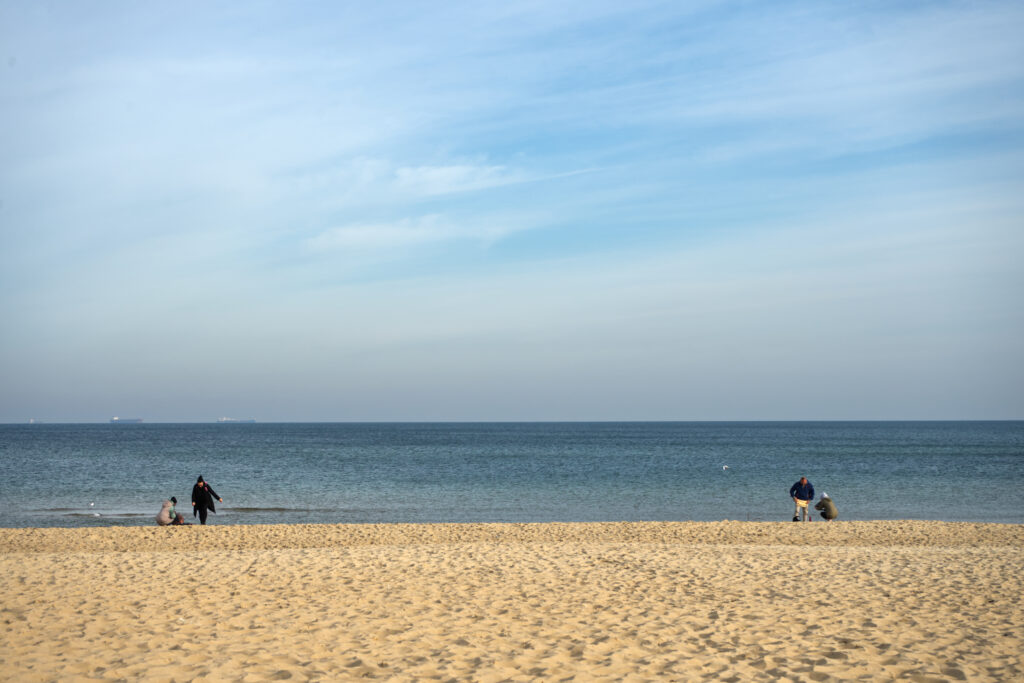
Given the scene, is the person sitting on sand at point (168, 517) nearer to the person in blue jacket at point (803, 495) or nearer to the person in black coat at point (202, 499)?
the person in black coat at point (202, 499)

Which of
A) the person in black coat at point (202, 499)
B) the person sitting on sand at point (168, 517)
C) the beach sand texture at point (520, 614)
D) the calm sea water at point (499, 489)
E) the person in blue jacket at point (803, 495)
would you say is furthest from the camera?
the calm sea water at point (499, 489)

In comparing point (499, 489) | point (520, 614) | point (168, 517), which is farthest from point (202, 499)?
point (499, 489)

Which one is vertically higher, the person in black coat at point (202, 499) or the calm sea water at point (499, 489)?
the person in black coat at point (202, 499)

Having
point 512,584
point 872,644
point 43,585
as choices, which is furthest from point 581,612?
point 43,585

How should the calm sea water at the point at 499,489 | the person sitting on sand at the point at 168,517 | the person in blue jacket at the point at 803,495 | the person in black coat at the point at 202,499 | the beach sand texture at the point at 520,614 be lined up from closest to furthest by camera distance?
the beach sand texture at the point at 520,614 → the person sitting on sand at the point at 168,517 → the person in black coat at the point at 202,499 → the person in blue jacket at the point at 803,495 → the calm sea water at the point at 499,489

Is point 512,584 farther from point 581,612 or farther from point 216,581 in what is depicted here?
point 216,581

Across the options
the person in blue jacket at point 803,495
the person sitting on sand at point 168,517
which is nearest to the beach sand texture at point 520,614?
the person sitting on sand at point 168,517

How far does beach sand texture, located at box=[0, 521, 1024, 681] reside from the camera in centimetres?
→ 691

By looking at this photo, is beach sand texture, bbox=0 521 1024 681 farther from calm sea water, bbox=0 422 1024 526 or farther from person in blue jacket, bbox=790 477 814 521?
calm sea water, bbox=0 422 1024 526

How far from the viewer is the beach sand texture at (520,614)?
6910mm

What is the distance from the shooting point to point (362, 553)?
520 inches

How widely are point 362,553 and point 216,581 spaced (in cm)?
310

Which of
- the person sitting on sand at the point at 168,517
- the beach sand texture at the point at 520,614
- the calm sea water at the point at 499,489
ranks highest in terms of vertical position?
the beach sand texture at the point at 520,614

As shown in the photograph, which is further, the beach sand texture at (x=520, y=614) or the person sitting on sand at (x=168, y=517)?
the person sitting on sand at (x=168, y=517)
